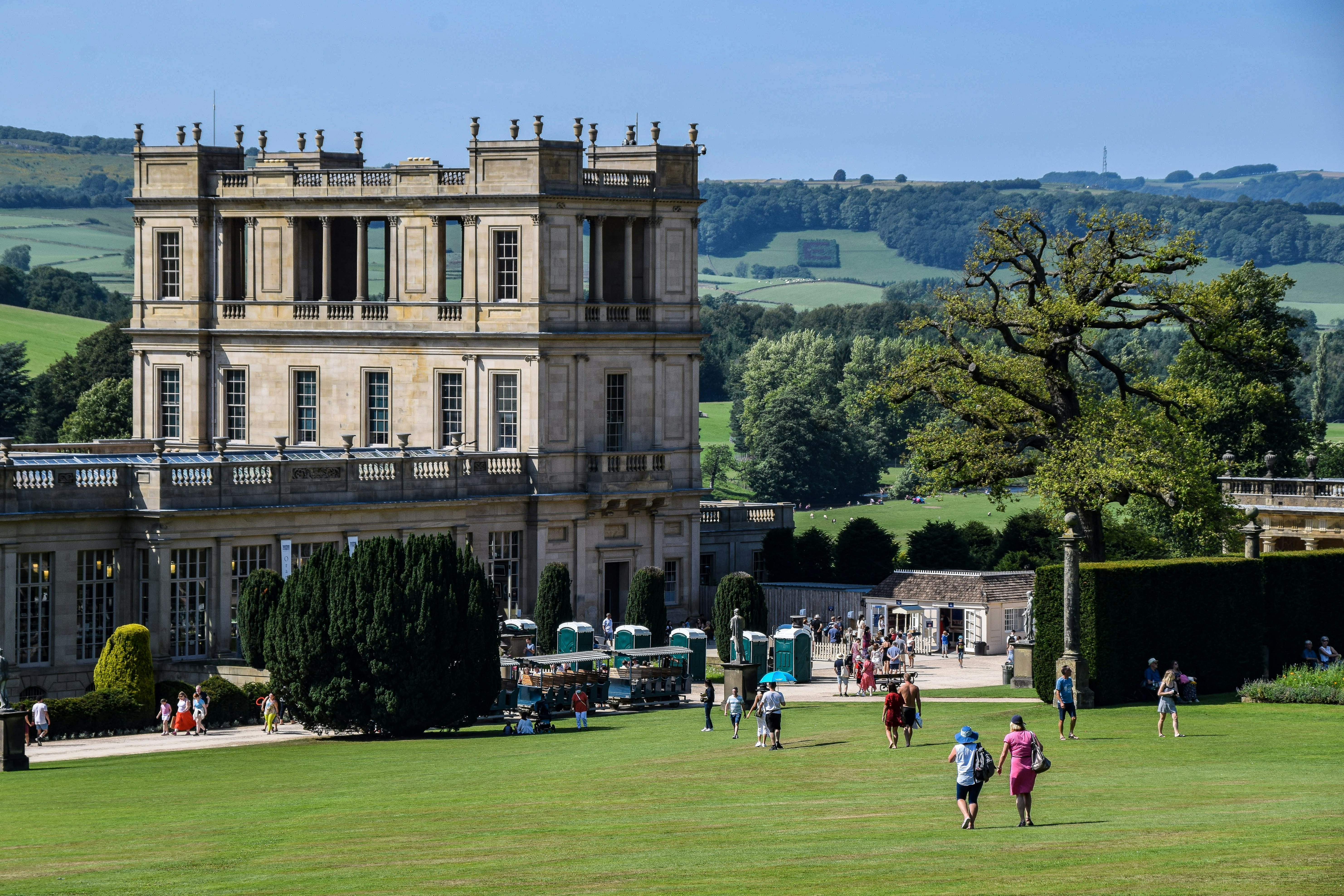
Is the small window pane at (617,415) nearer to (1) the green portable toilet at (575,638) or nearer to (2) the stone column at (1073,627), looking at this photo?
(1) the green portable toilet at (575,638)

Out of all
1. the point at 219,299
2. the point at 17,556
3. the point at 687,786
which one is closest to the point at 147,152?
the point at 219,299

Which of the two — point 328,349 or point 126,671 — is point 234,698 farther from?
point 328,349

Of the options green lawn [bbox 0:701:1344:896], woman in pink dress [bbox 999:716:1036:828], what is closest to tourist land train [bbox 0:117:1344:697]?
green lawn [bbox 0:701:1344:896]

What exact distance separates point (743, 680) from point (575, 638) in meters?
15.9

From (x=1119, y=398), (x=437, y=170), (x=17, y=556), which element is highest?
(x=437, y=170)

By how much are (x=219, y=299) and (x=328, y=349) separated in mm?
5370

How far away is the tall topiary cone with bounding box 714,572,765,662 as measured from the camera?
74.8 meters

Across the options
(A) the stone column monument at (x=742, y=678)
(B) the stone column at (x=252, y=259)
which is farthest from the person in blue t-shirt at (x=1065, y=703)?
(B) the stone column at (x=252, y=259)

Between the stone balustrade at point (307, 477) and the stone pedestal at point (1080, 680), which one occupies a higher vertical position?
the stone balustrade at point (307, 477)

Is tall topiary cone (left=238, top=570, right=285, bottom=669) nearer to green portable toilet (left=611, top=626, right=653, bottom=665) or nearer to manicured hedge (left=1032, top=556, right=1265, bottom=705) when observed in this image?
green portable toilet (left=611, top=626, right=653, bottom=665)

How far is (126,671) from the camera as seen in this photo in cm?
5959

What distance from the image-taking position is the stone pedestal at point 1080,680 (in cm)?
5519

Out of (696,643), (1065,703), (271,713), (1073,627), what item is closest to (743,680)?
(1073,627)

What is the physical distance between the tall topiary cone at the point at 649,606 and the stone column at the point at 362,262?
52.6 ft
